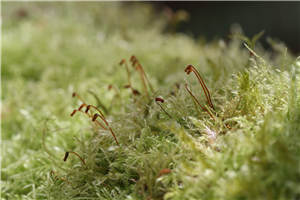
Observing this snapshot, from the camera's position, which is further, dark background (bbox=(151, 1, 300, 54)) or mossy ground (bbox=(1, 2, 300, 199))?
dark background (bbox=(151, 1, 300, 54))

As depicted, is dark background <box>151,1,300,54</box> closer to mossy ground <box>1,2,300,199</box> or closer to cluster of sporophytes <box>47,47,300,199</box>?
mossy ground <box>1,2,300,199</box>

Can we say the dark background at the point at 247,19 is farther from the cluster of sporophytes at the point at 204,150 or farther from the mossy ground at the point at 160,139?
the cluster of sporophytes at the point at 204,150

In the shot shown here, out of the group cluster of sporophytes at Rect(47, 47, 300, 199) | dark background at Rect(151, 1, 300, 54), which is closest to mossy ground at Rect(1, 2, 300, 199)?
cluster of sporophytes at Rect(47, 47, 300, 199)

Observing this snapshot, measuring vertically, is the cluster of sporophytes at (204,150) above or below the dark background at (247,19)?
below

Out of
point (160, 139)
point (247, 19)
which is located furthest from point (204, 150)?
point (247, 19)

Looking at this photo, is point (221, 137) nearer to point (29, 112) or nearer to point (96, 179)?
point (96, 179)

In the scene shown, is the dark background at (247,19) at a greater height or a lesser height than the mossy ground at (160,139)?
greater

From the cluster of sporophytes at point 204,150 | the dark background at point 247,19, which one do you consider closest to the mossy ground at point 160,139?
the cluster of sporophytes at point 204,150

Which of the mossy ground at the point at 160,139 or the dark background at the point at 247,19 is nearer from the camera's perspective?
the mossy ground at the point at 160,139

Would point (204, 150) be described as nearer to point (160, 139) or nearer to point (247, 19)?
point (160, 139)
